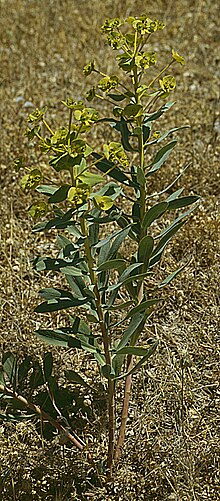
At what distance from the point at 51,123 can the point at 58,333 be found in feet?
6.99

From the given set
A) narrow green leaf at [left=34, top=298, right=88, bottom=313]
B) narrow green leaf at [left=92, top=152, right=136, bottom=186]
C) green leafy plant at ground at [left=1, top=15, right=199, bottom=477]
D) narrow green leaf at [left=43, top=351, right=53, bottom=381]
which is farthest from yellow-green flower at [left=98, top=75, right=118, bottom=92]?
narrow green leaf at [left=43, top=351, right=53, bottom=381]

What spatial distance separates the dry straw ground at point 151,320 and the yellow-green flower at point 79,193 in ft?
2.68

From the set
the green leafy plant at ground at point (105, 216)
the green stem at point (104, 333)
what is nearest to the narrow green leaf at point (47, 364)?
the green leafy plant at ground at point (105, 216)

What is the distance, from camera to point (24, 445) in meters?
2.24

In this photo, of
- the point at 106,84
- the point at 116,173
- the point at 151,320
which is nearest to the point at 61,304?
the point at 116,173

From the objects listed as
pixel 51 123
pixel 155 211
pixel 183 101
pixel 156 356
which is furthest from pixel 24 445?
pixel 183 101

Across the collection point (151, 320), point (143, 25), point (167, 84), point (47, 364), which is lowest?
point (151, 320)

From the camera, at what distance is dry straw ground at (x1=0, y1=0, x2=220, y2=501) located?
211 cm

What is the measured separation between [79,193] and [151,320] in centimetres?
118

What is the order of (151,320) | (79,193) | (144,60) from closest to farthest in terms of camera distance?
(79,193) < (144,60) < (151,320)

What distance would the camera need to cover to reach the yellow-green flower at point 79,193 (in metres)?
1.59

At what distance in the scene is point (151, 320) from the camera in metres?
2.69

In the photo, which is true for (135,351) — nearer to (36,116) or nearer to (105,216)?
(105,216)

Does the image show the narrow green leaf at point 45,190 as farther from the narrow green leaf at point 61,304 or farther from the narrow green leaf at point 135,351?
the narrow green leaf at point 135,351
